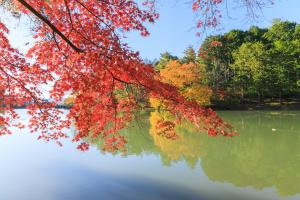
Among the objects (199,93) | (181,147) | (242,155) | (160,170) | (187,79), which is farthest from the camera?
(199,93)

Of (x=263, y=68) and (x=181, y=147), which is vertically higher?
(x=263, y=68)

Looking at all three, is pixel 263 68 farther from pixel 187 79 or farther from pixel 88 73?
pixel 88 73

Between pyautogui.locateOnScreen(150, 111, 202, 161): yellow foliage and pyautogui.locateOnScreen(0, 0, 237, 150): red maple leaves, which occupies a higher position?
pyautogui.locateOnScreen(0, 0, 237, 150): red maple leaves

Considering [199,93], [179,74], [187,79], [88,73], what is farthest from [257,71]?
[88,73]

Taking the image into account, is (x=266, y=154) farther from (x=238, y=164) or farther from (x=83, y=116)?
(x=83, y=116)

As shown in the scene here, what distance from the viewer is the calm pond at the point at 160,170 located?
5695mm

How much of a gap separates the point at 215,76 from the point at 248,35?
8.47 meters

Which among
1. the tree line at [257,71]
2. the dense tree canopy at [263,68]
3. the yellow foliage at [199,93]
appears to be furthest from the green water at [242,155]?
the dense tree canopy at [263,68]

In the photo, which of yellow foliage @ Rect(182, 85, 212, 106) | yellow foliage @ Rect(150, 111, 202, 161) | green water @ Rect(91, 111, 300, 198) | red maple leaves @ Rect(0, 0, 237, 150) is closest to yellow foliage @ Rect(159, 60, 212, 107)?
yellow foliage @ Rect(182, 85, 212, 106)

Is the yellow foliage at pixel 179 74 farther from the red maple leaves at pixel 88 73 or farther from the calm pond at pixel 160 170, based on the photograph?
the red maple leaves at pixel 88 73

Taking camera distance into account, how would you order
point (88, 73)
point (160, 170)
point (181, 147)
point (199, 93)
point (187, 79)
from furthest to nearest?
point (199, 93), point (187, 79), point (181, 147), point (160, 170), point (88, 73)

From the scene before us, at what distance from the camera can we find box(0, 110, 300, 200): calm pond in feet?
18.7

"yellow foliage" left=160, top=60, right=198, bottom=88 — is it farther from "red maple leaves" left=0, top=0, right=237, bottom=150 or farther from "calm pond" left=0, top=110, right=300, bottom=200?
"red maple leaves" left=0, top=0, right=237, bottom=150

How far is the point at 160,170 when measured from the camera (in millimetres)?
7184
